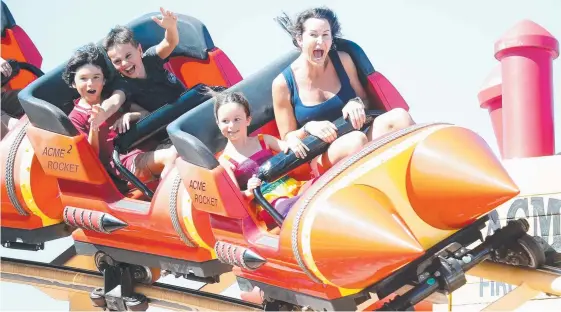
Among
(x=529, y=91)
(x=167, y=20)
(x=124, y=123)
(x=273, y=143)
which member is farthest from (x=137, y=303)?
(x=529, y=91)

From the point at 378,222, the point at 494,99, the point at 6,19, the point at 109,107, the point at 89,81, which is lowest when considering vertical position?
the point at 494,99

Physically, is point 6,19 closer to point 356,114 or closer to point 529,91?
point 356,114

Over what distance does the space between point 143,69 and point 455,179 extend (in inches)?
64.5

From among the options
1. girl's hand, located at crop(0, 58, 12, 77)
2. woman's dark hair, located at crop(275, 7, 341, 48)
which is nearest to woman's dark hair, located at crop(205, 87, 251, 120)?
woman's dark hair, located at crop(275, 7, 341, 48)

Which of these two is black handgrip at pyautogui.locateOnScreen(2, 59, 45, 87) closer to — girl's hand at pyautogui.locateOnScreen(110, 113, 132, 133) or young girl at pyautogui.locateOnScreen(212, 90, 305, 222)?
girl's hand at pyautogui.locateOnScreen(110, 113, 132, 133)

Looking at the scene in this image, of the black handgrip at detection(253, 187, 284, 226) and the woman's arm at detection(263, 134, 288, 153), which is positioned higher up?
the woman's arm at detection(263, 134, 288, 153)

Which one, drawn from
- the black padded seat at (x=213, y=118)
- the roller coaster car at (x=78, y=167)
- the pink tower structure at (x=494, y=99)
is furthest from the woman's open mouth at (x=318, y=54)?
the pink tower structure at (x=494, y=99)

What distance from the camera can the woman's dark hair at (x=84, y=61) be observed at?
12.4 ft

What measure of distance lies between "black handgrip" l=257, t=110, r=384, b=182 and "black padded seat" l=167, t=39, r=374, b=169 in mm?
219

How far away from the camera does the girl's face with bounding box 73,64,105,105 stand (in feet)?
12.3

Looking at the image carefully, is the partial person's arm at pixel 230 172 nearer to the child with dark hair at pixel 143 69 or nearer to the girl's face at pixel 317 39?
the girl's face at pixel 317 39

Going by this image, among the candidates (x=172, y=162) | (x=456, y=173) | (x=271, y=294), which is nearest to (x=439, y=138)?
(x=456, y=173)

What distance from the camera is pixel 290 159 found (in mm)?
2967

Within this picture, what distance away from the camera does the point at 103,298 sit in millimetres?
3857
